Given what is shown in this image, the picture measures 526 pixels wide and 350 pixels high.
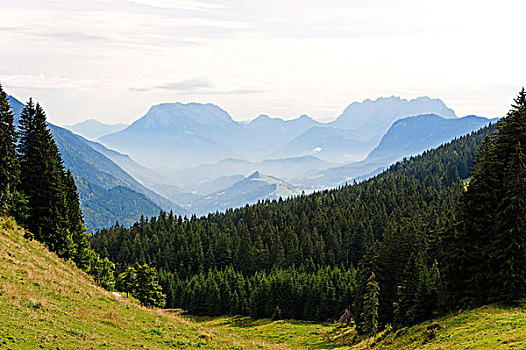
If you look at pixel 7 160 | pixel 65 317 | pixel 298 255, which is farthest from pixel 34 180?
pixel 298 255

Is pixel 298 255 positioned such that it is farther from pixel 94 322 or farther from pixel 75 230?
pixel 94 322

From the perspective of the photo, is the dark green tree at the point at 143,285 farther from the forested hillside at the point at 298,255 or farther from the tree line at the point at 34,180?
the tree line at the point at 34,180

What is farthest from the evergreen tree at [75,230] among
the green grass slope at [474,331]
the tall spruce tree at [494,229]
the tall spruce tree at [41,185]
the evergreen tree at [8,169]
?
the tall spruce tree at [494,229]

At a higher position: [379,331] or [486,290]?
[486,290]

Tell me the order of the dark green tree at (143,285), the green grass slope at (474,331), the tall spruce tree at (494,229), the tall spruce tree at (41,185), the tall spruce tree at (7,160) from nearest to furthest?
the green grass slope at (474,331), the tall spruce tree at (494,229), the tall spruce tree at (7,160), the tall spruce tree at (41,185), the dark green tree at (143,285)

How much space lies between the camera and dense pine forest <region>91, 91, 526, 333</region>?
42188 mm

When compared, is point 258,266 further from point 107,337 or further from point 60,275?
point 107,337

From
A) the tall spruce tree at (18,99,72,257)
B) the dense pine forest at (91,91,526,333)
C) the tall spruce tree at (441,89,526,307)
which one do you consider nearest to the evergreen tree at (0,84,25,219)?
the tall spruce tree at (18,99,72,257)

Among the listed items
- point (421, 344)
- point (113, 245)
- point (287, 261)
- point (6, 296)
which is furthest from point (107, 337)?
point (113, 245)

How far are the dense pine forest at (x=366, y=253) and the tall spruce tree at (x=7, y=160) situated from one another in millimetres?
48567

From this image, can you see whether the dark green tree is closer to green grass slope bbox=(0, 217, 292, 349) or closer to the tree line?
the tree line

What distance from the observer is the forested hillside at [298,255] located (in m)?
73.4

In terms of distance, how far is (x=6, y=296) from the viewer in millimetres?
28531

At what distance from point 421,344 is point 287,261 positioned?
10047cm
